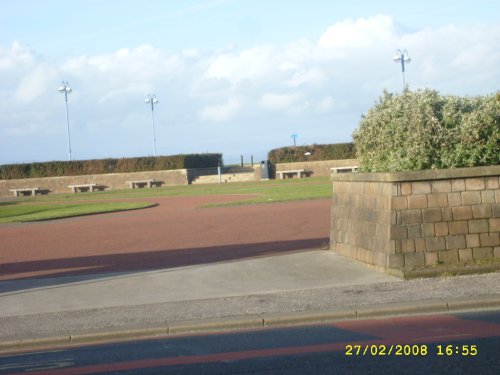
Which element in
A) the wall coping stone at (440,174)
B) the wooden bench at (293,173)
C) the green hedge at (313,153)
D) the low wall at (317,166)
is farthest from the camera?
the green hedge at (313,153)

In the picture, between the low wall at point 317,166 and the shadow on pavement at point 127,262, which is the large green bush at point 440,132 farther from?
the low wall at point 317,166

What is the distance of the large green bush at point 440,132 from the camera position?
13.0 m

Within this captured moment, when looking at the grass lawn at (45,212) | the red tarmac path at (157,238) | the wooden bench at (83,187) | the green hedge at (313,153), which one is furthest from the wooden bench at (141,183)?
the red tarmac path at (157,238)

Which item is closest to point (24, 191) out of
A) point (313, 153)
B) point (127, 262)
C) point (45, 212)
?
point (313, 153)

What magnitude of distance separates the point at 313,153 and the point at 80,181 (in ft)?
56.9

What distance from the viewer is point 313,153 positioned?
56000mm

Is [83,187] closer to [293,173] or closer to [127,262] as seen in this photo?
[293,173]

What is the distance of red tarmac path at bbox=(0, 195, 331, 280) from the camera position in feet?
52.8

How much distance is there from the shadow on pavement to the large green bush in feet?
12.3

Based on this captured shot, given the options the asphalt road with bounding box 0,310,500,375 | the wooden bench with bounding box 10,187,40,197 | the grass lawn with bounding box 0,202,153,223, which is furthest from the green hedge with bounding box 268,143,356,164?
the asphalt road with bounding box 0,310,500,375

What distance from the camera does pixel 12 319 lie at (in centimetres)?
1084

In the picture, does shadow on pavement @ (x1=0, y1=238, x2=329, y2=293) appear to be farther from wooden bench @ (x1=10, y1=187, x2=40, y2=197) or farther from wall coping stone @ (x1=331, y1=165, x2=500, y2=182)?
wooden bench @ (x1=10, y1=187, x2=40, y2=197)

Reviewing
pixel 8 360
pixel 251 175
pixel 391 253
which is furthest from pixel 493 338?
pixel 251 175

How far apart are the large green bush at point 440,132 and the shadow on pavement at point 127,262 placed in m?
3.76
